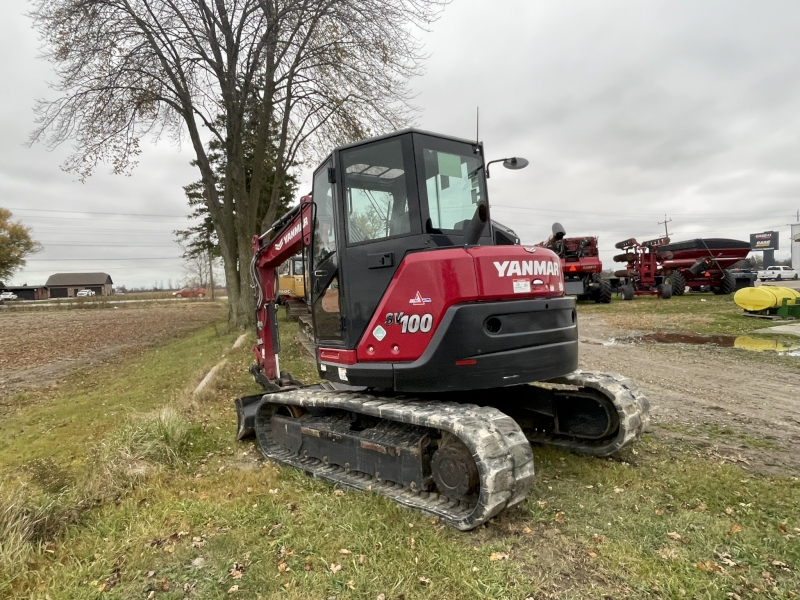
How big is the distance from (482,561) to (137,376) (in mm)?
10161

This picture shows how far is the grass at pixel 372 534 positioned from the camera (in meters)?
2.89

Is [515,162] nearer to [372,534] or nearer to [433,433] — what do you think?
[433,433]

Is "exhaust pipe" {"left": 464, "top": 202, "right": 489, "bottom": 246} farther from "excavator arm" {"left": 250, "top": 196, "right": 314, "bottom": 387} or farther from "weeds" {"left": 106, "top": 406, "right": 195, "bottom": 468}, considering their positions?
"weeds" {"left": 106, "top": 406, "right": 195, "bottom": 468}

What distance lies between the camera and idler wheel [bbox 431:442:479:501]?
3.48 metres

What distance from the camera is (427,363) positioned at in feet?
12.4

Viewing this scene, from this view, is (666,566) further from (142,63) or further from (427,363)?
(142,63)

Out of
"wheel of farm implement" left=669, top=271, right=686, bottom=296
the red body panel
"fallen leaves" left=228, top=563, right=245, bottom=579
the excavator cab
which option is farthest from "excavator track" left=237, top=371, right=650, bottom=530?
"wheel of farm implement" left=669, top=271, right=686, bottom=296

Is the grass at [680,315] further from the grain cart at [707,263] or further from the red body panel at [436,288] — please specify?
the red body panel at [436,288]

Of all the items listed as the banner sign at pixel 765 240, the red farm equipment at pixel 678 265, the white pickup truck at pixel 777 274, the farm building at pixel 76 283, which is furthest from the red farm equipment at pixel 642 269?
the farm building at pixel 76 283

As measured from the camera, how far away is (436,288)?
3715 millimetres

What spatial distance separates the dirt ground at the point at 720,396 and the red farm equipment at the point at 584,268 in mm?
10702

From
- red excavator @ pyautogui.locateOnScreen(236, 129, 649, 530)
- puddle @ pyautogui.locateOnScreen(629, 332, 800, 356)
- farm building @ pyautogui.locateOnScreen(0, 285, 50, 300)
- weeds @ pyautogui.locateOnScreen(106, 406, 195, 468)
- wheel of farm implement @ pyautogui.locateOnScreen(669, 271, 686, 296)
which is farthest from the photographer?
farm building @ pyautogui.locateOnScreen(0, 285, 50, 300)

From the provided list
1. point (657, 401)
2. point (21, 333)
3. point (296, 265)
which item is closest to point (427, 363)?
point (657, 401)

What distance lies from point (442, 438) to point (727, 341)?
10.3m
